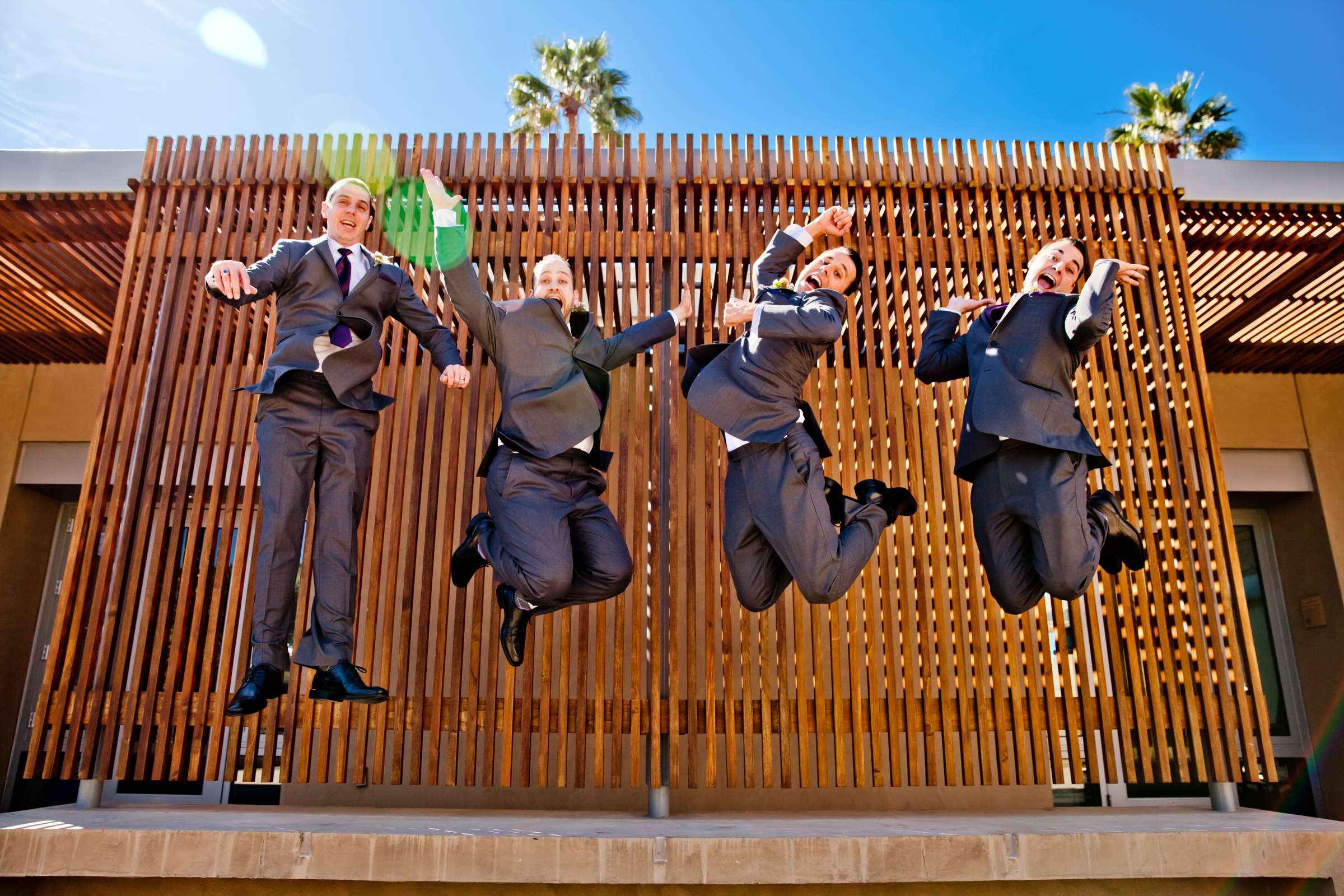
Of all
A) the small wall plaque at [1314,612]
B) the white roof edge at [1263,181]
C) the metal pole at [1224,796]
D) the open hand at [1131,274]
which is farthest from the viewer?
the small wall plaque at [1314,612]

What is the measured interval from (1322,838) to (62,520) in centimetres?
860

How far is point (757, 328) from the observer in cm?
341

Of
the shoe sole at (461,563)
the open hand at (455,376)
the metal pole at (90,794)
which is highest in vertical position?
the open hand at (455,376)

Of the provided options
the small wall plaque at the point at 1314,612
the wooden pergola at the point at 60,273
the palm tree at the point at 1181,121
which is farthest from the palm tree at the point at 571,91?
the small wall plaque at the point at 1314,612

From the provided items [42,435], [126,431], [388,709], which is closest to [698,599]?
[388,709]

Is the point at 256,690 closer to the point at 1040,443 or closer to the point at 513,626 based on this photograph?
the point at 513,626

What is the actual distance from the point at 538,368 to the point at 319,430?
0.91 meters

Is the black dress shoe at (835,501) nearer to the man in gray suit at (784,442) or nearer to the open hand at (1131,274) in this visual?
the man in gray suit at (784,442)

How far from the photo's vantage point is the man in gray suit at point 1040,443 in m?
3.38

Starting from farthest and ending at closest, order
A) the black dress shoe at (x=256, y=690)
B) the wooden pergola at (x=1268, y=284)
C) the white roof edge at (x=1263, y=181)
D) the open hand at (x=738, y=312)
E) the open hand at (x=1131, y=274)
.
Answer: the wooden pergola at (x=1268, y=284)
the white roof edge at (x=1263, y=181)
the open hand at (x=1131, y=274)
the open hand at (x=738, y=312)
the black dress shoe at (x=256, y=690)

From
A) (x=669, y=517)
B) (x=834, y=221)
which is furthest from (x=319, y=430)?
(x=834, y=221)

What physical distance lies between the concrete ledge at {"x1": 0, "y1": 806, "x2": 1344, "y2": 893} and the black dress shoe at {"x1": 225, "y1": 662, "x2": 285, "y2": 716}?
519 millimetres

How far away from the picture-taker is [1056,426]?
345cm

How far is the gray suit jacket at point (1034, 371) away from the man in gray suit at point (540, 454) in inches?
52.4
